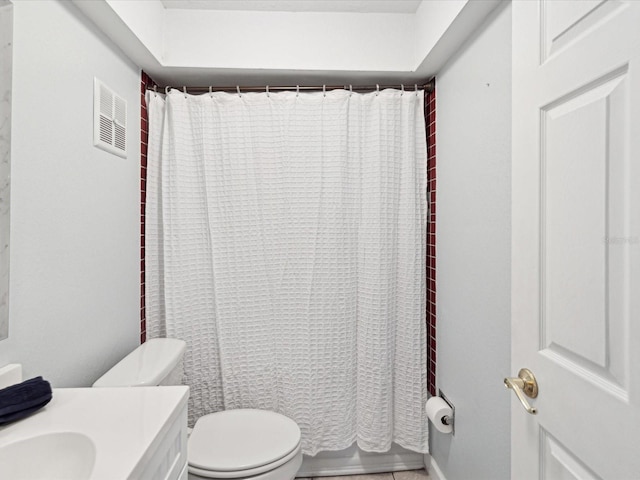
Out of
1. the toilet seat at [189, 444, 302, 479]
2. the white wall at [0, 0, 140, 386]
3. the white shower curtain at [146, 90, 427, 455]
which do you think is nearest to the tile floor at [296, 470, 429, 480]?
the white shower curtain at [146, 90, 427, 455]

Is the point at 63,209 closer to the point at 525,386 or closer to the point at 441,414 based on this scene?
the point at 525,386

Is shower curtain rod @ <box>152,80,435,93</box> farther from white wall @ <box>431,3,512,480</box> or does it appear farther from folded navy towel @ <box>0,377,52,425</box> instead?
folded navy towel @ <box>0,377,52,425</box>

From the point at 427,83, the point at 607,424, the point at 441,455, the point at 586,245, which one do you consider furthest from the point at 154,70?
the point at 441,455

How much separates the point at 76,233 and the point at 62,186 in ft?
0.57

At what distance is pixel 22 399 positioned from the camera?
92 centimetres

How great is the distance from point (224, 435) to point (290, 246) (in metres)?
0.90

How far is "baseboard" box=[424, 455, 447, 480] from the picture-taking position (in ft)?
6.25

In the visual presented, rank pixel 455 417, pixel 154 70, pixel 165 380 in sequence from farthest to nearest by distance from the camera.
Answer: pixel 154 70 < pixel 455 417 < pixel 165 380

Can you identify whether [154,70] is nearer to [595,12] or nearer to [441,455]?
[595,12]

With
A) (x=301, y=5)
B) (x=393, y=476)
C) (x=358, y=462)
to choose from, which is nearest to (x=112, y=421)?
(x=358, y=462)

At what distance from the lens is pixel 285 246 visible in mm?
1972

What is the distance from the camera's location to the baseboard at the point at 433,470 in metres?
1.91

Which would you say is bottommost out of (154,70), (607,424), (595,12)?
(607,424)

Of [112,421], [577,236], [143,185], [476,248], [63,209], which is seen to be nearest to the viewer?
[577,236]
